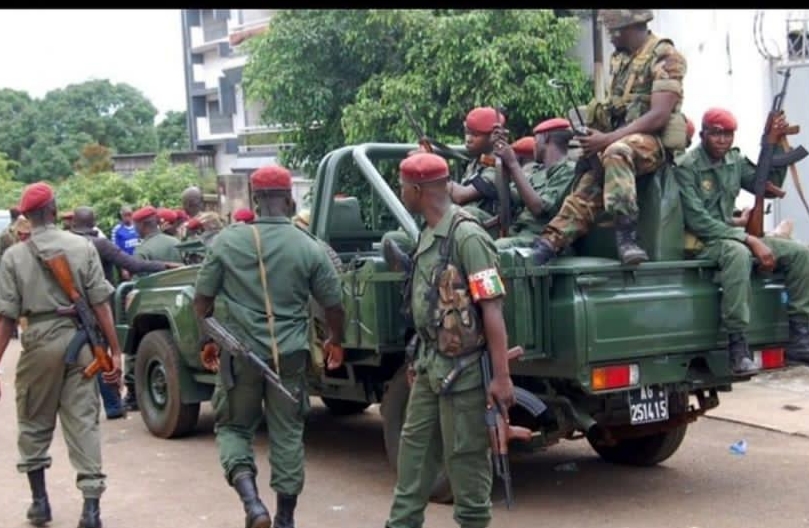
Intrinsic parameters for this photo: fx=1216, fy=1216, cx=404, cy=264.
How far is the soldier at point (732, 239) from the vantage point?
20.5ft

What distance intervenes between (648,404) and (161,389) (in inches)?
159

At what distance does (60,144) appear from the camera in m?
49.7

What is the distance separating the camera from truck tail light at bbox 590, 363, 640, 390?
5.90m

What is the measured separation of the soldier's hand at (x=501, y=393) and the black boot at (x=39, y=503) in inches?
107

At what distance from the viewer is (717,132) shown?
21.9ft

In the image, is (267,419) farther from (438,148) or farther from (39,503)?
(438,148)

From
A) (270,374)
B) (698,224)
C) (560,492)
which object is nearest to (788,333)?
(698,224)

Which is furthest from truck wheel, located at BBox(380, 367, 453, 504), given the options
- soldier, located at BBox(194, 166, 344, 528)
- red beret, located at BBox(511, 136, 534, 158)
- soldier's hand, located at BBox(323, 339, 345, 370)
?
red beret, located at BBox(511, 136, 534, 158)

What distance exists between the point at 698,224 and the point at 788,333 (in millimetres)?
774

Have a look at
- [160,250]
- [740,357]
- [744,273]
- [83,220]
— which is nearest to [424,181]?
[744,273]

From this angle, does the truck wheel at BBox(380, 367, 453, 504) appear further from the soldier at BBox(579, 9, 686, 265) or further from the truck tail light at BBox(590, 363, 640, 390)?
the soldier at BBox(579, 9, 686, 265)

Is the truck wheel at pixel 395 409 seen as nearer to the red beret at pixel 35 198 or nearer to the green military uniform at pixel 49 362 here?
the green military uniform at pixel 49 362

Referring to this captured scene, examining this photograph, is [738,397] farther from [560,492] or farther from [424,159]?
[424,159]
